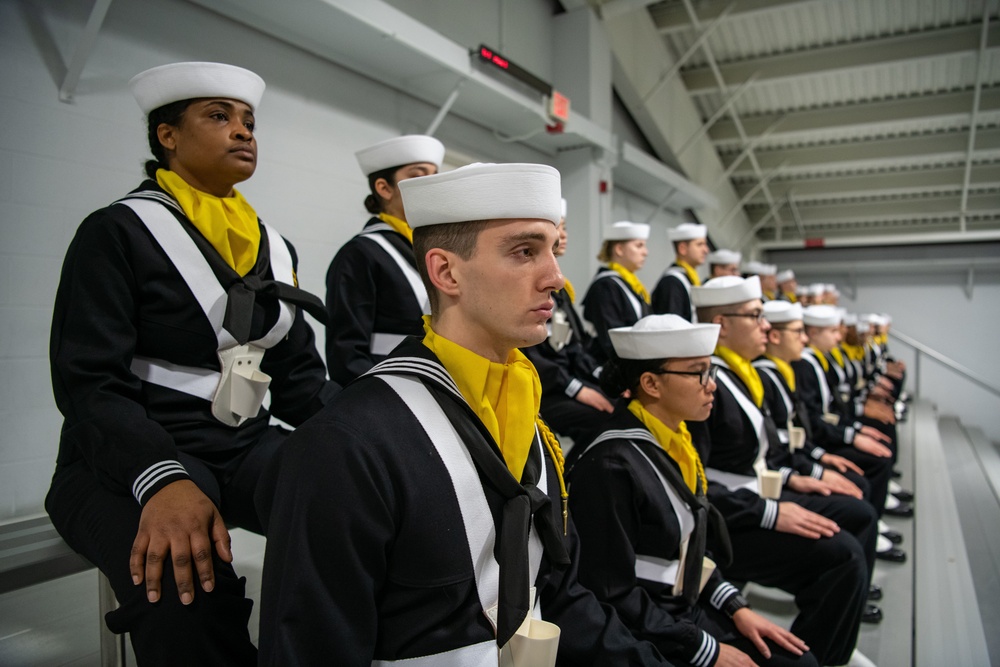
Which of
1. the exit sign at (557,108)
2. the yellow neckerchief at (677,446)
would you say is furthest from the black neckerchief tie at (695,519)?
the exit sign at (557,108)

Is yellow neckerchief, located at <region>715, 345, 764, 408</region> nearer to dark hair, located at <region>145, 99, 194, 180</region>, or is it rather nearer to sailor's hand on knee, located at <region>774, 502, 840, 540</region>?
sailor's hand on knee, located at <region>774, 502, 840, 540</region>

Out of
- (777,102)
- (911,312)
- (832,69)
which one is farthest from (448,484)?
(911,312)

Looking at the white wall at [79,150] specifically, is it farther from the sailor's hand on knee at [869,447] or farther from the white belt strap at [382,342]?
the sailor's hand on knee at [869,447]

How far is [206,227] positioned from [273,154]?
6.52 ft

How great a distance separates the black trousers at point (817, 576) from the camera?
2.32 metres

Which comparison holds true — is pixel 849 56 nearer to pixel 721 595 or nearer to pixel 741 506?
pixel 741 506

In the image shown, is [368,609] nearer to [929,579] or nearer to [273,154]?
[273,154]

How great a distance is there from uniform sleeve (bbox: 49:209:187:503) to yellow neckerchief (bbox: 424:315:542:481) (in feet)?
2.05

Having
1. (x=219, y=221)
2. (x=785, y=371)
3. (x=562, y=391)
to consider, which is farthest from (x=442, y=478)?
(x=785, y=371)

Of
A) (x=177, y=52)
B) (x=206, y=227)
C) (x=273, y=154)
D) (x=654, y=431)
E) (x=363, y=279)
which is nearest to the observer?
(x=206, y=227)

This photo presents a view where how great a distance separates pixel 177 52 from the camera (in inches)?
115

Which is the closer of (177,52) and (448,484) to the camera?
(448,484)

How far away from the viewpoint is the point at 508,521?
3.50ft

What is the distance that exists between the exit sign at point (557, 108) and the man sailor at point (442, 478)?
12.8 feet
